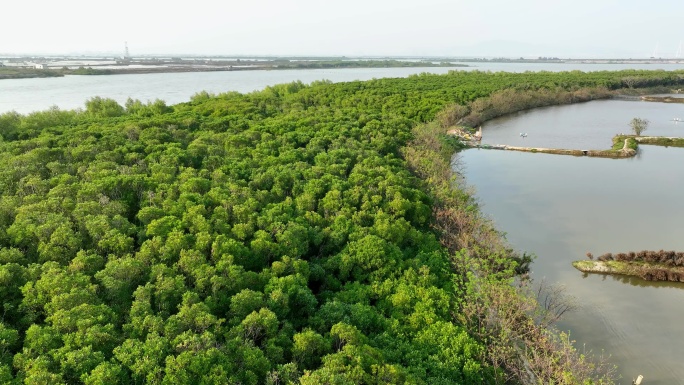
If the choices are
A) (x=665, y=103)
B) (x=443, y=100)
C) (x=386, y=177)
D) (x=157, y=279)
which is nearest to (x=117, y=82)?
(x=443, y=100)

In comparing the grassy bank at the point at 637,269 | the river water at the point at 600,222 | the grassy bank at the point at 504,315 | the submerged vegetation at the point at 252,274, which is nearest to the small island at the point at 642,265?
the grassy bank at the point at 637,269

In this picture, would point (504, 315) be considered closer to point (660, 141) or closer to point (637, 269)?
point (637, 269)

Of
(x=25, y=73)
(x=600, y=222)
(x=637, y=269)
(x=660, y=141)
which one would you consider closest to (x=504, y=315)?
(x=637, y=269)

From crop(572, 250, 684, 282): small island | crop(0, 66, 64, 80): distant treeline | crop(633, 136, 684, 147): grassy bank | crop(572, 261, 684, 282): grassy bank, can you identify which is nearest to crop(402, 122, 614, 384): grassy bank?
crop(572, 261, 684, 282): grassy bank

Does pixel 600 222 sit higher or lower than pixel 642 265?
higher

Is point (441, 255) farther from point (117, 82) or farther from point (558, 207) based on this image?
point (117, 82)

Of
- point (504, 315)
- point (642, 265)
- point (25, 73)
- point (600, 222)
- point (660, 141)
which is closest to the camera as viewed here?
point (504, 315)

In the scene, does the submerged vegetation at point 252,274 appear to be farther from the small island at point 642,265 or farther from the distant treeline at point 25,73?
the distant treeline at point 25,73
